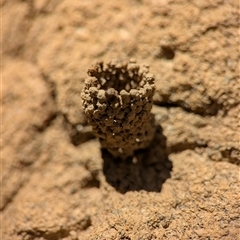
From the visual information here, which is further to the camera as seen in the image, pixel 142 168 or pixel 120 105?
pixel 142 168

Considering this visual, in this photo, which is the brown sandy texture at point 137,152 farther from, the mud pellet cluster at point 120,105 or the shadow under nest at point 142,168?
the mud pellet cluster at point 120,105

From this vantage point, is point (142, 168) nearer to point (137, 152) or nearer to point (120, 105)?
point (137, 152)

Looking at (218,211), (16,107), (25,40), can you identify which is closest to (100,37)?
(25,40)

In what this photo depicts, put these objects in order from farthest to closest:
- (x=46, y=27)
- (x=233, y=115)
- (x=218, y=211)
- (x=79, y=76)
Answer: (x=46, y=27)
(x=79, y=76)
(x=233, y=115)
(x=218, y=211)

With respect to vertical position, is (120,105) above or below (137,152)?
above

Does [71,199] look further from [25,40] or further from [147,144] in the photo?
[25,40]

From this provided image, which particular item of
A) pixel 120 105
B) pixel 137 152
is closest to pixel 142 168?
pixel 137 152

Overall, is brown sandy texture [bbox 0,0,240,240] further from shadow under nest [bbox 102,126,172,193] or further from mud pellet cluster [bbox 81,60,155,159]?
mud pellet cluster [bbox 81,60,155,159]
